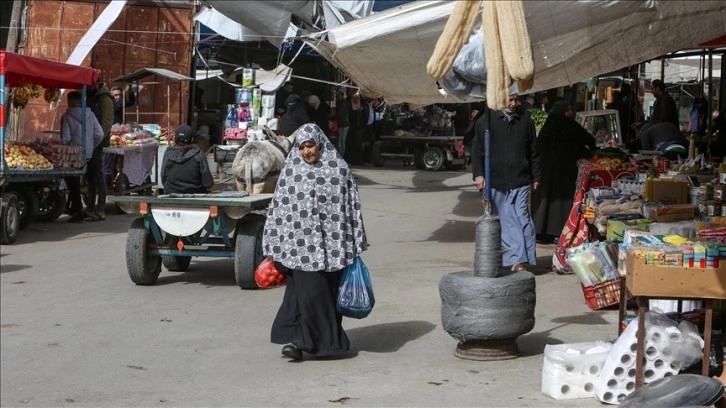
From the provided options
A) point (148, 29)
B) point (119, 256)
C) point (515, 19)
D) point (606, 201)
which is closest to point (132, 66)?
point (148, 29)

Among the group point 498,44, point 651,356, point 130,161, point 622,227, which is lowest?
point 651,356

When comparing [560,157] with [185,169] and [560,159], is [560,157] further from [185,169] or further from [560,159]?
[185,169]

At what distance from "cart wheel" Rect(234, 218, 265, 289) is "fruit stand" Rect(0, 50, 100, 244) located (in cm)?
439

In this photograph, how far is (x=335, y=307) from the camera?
745cm

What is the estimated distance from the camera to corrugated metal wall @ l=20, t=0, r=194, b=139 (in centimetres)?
2212

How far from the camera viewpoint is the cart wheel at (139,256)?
10.3 m

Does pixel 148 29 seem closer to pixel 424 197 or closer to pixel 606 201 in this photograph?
pixel 424 197

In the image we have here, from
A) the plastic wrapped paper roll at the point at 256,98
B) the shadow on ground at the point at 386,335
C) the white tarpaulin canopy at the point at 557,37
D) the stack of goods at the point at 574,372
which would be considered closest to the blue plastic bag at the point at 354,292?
the shadow on ground at the point at 386,335

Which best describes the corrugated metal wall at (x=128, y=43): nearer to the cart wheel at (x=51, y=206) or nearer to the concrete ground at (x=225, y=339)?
the cart wheel at (x=51, y=206)

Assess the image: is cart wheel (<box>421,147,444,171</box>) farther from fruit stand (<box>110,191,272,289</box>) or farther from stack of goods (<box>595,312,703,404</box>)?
stack of goods (<box>595,312,703,404</box>)

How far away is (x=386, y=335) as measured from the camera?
8.38m

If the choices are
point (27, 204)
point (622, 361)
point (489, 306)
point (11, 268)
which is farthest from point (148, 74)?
point (622, 361)

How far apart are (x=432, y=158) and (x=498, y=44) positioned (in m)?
20.9

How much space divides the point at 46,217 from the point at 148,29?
25.6 ft
